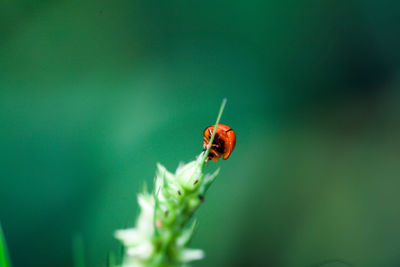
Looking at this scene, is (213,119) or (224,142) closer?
(224,142)

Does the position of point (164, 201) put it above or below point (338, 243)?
below

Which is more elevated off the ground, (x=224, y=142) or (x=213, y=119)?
(x=213, y=119)

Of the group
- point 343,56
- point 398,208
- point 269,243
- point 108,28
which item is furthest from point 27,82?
point 398,208

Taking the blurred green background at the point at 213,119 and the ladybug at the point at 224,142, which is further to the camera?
the blurred green background at the point at 213,119

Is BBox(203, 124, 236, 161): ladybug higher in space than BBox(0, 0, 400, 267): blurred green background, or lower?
lower

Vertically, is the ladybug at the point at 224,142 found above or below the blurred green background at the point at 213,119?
below

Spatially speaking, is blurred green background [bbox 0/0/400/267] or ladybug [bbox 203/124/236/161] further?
blurred green background [bbox 0/0/400/267]

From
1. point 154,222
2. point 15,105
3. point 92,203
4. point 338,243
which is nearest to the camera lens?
point 154,222

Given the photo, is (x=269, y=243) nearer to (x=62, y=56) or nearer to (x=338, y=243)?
(x=338, y=243)
